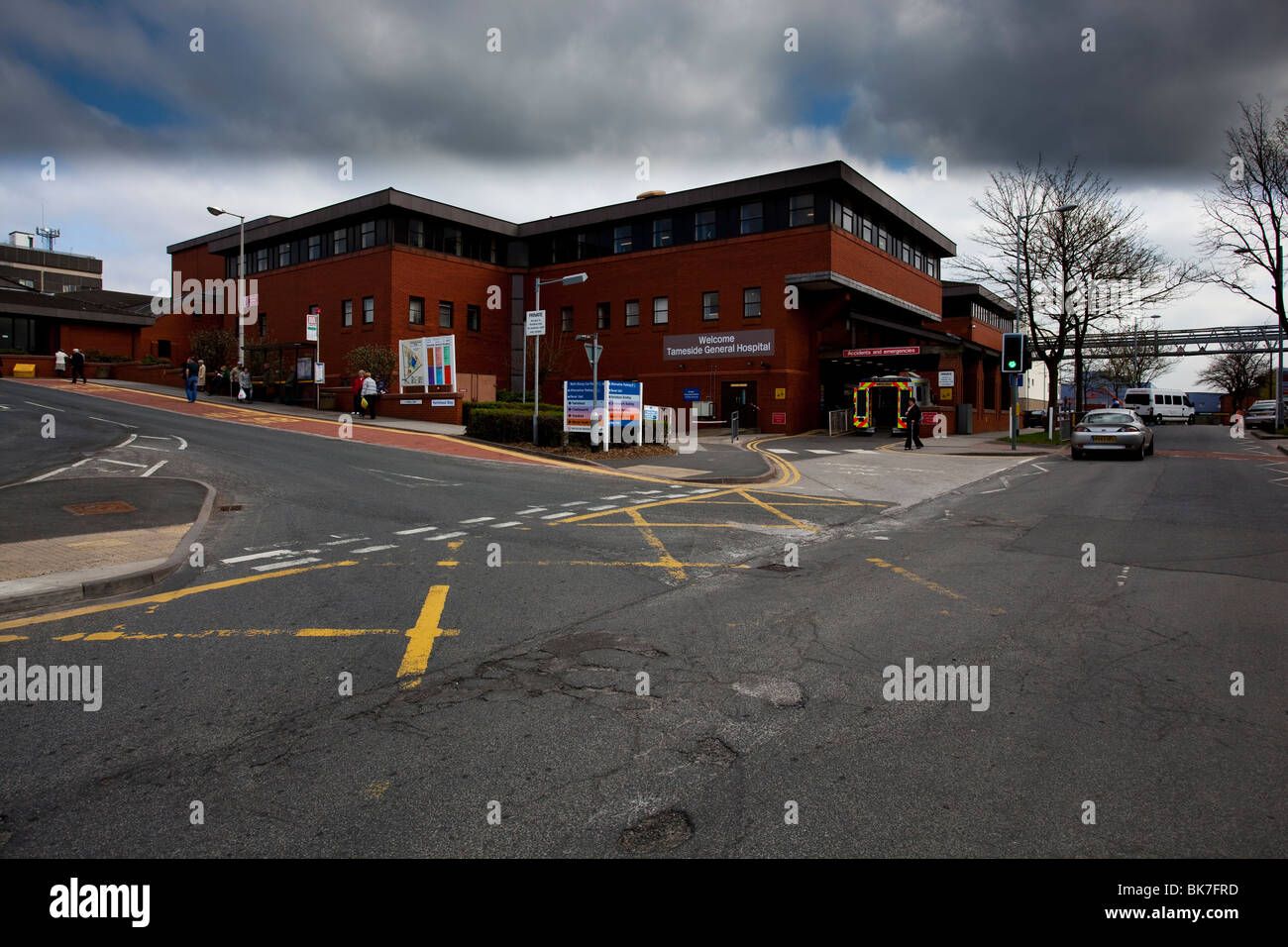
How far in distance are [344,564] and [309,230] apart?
43.9 meters

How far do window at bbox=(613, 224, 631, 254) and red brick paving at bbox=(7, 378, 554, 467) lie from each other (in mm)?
18999

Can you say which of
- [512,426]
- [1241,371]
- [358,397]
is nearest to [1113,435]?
[512,426]

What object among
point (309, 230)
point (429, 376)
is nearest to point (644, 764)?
point (429, 376)

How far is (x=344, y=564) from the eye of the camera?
29.2 ft

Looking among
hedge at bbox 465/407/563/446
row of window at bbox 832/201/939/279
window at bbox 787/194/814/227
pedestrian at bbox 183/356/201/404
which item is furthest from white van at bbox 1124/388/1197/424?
pedestrian at bbox 183/356/201/404

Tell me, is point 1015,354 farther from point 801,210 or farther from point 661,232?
point 661,232

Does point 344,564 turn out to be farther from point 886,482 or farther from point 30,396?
point 30,396

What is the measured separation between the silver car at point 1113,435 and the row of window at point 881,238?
666 inches

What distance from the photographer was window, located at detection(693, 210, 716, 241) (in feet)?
133

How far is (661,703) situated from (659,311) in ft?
126

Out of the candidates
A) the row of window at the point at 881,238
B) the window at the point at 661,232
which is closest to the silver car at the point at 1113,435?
the row of window at the point at 881,238

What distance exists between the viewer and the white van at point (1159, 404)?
58.6m

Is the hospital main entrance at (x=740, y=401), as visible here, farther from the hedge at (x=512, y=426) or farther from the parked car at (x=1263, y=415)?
the parked car at (x=1263, y=415)

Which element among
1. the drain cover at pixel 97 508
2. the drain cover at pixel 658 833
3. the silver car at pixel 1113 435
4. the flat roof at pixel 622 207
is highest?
the flat roof at pixel 622 207
